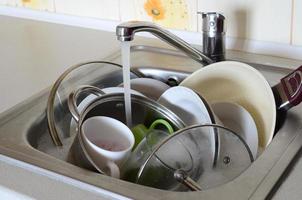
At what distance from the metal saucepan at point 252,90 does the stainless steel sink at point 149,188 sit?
0.03 metres

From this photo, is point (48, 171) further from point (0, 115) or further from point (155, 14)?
point (155, 14)

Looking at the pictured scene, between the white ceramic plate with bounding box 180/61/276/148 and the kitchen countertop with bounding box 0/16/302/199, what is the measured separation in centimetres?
11

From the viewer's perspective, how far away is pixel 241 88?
1.00m

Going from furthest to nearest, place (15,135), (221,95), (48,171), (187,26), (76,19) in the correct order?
(76,19)
(187,26)
(221,95)
(15,135)
(48,171)

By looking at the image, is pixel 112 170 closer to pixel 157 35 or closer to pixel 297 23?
pixel 157 35

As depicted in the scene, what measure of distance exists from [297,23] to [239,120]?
9.5 inches

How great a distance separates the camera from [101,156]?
0.85 m

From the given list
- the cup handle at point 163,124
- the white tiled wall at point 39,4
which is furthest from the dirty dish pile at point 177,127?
the white tiled wall at point 39,4

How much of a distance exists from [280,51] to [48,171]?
0.55 m

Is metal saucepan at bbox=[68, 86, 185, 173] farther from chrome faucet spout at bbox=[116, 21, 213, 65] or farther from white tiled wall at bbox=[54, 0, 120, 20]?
white tiled wall at bbox=[54, 0, 120, 20]

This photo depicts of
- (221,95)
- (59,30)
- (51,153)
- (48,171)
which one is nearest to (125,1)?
(59,30)

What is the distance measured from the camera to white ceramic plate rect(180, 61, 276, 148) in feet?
3.07

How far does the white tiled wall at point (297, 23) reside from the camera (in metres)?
1.03

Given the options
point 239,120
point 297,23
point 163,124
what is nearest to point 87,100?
point 163,124
